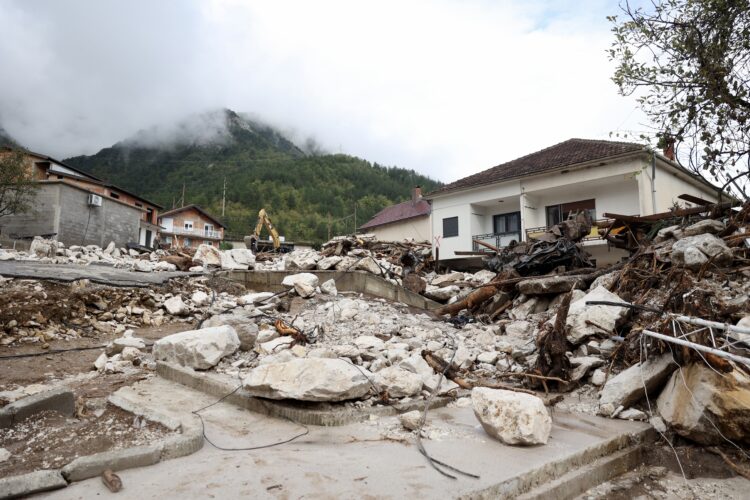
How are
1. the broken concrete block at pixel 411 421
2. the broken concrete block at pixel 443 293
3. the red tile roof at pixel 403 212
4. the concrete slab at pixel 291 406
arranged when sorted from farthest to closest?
the red tile roof at pixel 403 212, the broken concrete block at pixel 443 293, the concrete slab at pixel 291 406, the broken concrete block at pixel 411 421

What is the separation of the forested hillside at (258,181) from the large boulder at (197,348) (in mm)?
54516

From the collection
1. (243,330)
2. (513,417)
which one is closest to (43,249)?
(243,330)

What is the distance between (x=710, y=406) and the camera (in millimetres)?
3514

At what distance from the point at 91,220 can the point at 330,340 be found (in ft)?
92.4

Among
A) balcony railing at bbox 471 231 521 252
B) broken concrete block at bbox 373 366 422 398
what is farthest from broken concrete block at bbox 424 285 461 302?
broken concrete block at bbox 373 366 422 398

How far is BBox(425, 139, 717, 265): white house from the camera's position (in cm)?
1669

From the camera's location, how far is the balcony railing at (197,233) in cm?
5141

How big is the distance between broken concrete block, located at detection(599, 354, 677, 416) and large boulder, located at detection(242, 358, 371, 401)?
2456 mm

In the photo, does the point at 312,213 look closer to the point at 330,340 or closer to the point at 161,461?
the point at 330,340

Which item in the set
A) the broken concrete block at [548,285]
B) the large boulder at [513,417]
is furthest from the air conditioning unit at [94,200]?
the large boulder at [513,417]

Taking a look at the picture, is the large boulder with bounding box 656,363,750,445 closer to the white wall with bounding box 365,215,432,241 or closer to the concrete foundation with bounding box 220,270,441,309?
the concrete foundation with bounding box 220,270,441,309

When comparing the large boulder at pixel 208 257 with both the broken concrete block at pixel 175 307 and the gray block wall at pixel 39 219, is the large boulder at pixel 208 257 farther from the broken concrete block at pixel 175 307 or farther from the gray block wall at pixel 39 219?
the gray block wall at pixel 39 219

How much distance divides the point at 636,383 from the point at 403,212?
1173 inches

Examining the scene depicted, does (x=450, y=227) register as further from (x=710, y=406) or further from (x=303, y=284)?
(x=710, y=406)
